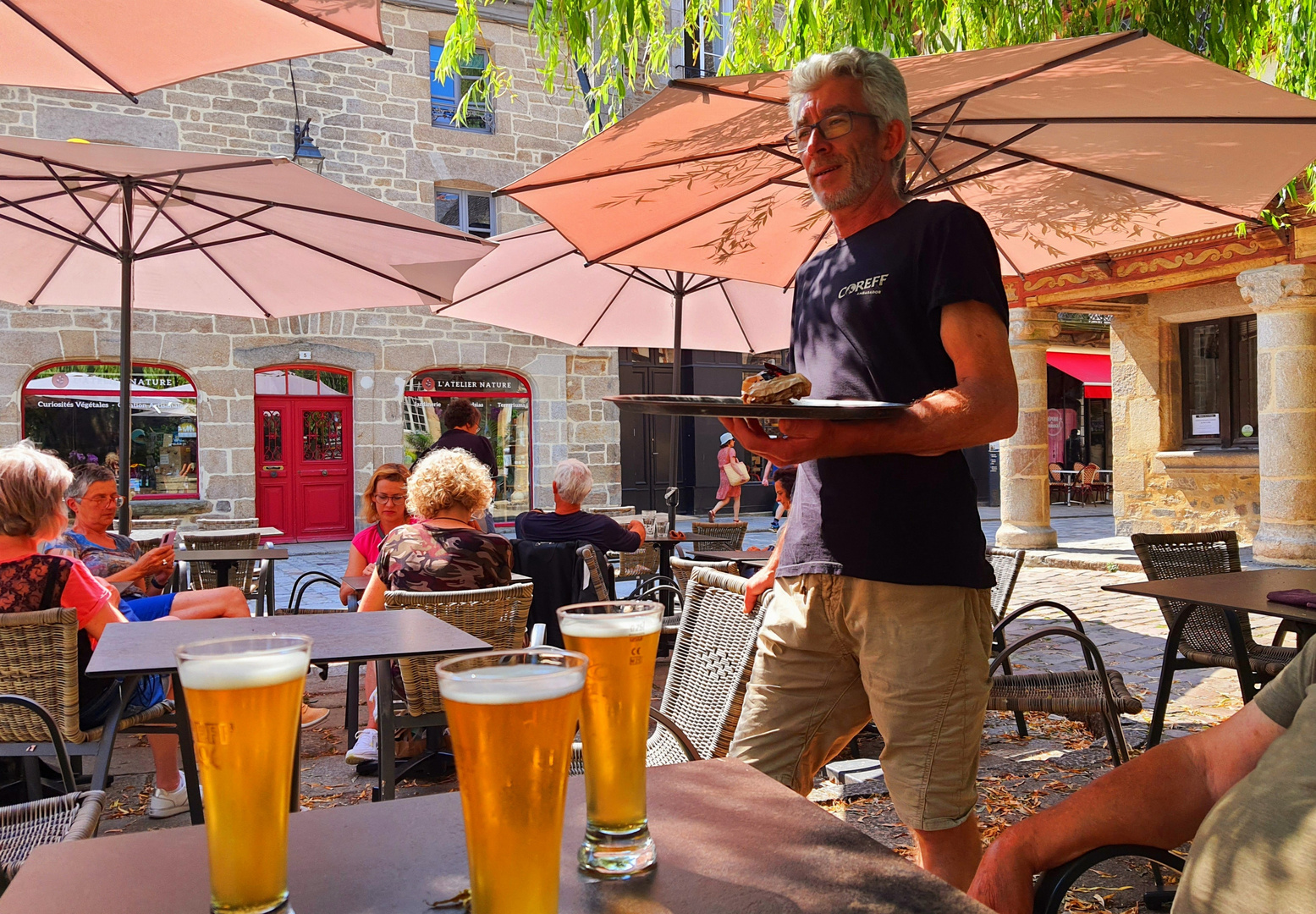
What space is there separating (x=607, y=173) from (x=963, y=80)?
56.6 inches

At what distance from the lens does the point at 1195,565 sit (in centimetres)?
442

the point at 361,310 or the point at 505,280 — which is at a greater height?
the point at 361,310

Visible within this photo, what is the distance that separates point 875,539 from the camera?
6.17ft

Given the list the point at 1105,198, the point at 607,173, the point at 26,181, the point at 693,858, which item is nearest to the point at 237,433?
the point at 26,181

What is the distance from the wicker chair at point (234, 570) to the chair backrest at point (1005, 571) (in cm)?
356

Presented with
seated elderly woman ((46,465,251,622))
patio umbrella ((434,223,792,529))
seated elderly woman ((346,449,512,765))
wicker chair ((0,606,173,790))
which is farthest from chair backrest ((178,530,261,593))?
wicker chair ((0,606,173,790))

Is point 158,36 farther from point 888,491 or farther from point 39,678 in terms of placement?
point 888,491

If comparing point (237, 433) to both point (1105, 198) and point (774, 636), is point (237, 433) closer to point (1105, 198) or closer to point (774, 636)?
point (1105, 198)

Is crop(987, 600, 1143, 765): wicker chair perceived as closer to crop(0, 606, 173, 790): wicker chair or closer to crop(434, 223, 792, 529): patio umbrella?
crop(0, 606, 173, 790): wicker chair

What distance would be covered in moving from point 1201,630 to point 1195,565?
Answer: 1.64 feet

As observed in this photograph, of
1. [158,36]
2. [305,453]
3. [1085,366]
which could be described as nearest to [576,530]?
[158,36]

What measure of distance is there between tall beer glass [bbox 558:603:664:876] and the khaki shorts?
1009 millimetres

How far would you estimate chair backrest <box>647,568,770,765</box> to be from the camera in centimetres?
250

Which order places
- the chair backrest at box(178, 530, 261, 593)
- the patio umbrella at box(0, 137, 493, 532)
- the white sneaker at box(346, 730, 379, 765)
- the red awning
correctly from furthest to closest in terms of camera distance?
1. the red awning
2. the chair backrest at box(178, 530, 261, 593)
3. the patio umbrella at box(0, 137, 493, 532)
4. the white sneaker at box(346, 730, 379, 765)
